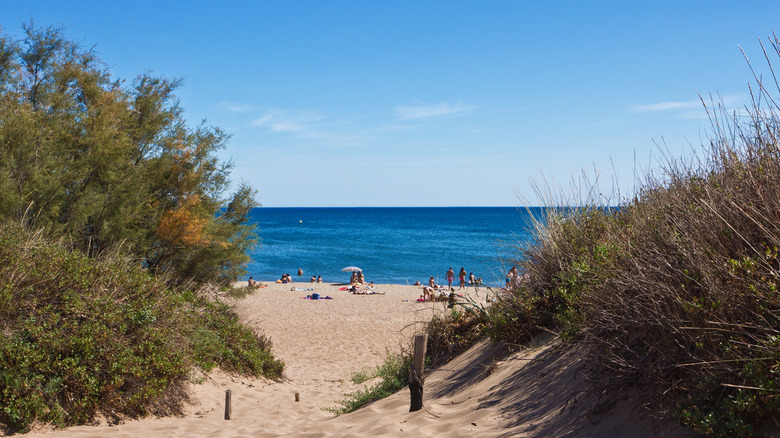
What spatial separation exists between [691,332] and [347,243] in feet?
241

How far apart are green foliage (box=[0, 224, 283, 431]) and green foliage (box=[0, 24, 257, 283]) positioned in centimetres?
331

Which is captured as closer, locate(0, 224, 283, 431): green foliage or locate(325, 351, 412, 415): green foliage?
locate(0, 224, 283, 431): green foliage

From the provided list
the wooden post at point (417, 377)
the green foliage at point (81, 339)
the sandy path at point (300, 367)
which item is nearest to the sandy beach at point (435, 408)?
the sandy path at point (300, 367)

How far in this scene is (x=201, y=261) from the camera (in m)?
16.4

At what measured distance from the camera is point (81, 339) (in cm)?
678

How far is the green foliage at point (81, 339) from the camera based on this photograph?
20.9 feet

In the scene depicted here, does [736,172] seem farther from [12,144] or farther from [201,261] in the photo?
[201,261]

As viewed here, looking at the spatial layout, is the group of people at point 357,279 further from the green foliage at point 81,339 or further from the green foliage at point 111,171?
the green foliage at point 81,339

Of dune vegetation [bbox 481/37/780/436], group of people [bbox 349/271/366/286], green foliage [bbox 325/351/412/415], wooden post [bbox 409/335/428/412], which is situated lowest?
group of people [bbox 349/271/366/286]

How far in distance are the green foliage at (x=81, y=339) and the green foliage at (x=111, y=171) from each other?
331 cm

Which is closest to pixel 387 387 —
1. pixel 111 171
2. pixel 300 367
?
pixel 300 367

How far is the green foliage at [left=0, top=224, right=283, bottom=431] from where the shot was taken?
20.9 feet

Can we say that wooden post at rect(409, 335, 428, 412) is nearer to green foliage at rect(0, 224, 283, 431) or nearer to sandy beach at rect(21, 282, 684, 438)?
sandy beach at rect(21, 282, 684, 438)

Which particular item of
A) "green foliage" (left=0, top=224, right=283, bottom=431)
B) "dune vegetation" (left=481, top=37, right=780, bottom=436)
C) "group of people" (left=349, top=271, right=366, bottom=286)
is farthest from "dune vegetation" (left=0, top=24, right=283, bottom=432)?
"group of people" (left=349, top=271, right=366, bottom=286)
